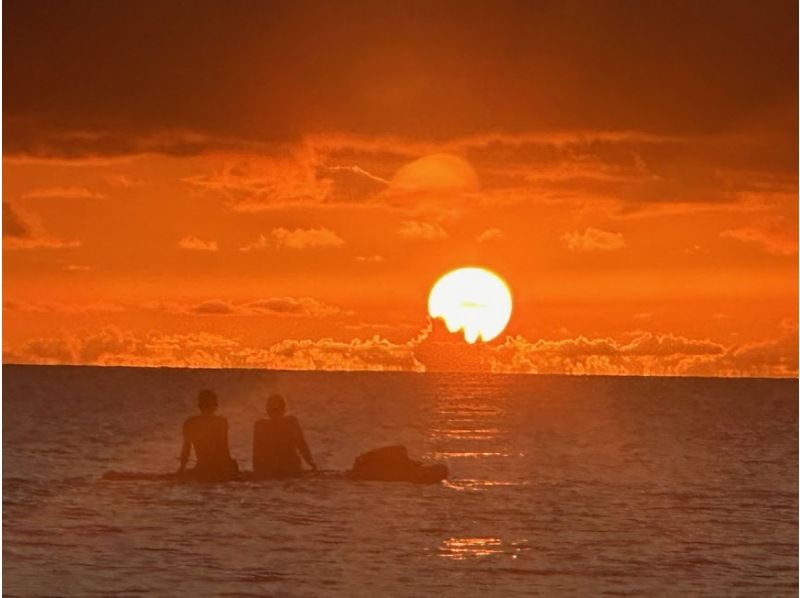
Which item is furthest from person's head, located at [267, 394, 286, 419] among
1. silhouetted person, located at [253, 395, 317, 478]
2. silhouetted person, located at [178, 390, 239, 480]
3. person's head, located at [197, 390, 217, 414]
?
silhouetted person, located at [253, 395, 317, 478]

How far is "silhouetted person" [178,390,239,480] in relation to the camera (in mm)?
38969

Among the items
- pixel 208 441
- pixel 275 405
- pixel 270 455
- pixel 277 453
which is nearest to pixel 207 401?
pixel 275 405

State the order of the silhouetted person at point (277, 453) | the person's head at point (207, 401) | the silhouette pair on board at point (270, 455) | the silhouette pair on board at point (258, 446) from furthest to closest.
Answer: the silhouetted person at point (277, 453)
the silhouette pair on board at point (258, 446)
the silhouette pair on board at point (270, 455)
the person's head at point (207, 401)

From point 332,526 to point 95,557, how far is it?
24.5ft

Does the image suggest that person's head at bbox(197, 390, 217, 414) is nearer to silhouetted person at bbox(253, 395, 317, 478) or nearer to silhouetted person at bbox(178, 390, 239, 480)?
silhouetted person at bbox(178, 390, 239, 480)

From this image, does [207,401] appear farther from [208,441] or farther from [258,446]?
[258,446]

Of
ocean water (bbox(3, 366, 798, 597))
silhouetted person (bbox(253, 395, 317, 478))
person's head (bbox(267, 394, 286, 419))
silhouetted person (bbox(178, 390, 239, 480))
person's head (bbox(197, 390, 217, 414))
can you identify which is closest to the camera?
ocean water (bbox(3, 366, 798, 597))

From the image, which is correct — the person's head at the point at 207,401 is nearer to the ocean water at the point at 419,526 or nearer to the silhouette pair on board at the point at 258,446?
the silhouette pair on board at the point at 258,446

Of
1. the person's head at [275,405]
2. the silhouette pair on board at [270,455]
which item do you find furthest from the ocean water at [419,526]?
the person's head at [275,405]

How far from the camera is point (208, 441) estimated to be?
41812 mm

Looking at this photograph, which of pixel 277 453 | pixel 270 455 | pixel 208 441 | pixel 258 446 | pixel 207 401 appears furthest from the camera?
pixel 258 446

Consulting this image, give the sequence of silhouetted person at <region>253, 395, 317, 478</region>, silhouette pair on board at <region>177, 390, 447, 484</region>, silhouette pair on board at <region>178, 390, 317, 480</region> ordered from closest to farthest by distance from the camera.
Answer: silhouette pair on board at <region>177, 390, 447, 484</region> → silhouette pair on board at <region>178, 390, 317, 480</region> → silhouetted person at <region>253, 395, 317, 478</region>

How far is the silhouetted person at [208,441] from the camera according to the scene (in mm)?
38969

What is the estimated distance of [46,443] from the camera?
77.9 m
